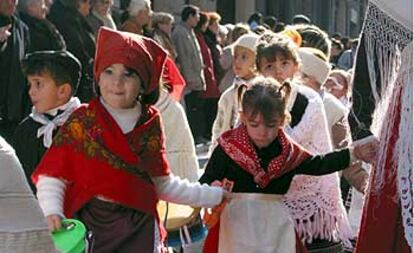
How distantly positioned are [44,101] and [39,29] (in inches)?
124

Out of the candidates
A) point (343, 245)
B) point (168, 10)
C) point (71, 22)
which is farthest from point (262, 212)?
point (168, 10)

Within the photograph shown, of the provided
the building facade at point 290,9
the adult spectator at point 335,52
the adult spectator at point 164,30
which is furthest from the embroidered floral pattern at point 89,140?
the adult spectator at point 335,52

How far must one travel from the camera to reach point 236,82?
19.0 ft

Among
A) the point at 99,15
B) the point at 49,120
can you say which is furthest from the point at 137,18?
the point at 49,120

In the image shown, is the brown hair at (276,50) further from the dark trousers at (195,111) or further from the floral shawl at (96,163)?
the dark trousers at (195,111)

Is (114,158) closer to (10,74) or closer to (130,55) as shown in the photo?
(130,55)

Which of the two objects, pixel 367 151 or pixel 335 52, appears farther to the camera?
pixel 335 52

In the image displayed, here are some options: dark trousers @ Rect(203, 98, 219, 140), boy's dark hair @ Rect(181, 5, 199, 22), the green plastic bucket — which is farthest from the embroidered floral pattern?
dark trousers @ Rect(203, 98, 219, 140)

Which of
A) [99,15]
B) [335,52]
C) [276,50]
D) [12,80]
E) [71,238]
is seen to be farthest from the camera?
[335,52]

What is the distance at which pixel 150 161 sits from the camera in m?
4.00

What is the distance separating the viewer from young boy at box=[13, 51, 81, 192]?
450cm

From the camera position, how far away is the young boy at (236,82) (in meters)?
5.27

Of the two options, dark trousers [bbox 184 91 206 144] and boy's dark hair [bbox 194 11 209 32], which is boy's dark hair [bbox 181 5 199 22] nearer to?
boy's dark hair [bbox 194 11 209 32]

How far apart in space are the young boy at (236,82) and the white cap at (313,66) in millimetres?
272
